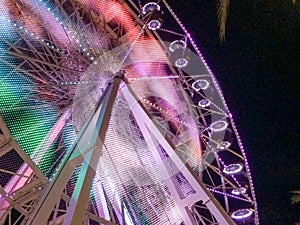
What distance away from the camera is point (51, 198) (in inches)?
290

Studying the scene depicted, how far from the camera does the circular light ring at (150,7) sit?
42.3 ft

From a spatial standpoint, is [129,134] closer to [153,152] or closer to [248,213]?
[153,152]

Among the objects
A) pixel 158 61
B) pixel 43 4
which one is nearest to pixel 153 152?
pixel 158 61

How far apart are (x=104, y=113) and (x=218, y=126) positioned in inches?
230

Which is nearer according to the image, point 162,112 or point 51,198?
point 51,198

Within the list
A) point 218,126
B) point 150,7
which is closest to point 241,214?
point 218,126

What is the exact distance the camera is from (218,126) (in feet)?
45.2

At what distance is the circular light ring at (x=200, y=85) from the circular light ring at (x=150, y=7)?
245 centimetres

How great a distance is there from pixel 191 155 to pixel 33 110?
15.6 feet

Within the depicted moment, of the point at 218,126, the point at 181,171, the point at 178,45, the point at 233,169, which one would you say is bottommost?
the point at 233,169

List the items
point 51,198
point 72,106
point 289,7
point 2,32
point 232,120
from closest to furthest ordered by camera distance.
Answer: point 51,198 → point 289,7 → point 2,32 → point 72,106 → point 232,120

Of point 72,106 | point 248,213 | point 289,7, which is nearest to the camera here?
point 289,7

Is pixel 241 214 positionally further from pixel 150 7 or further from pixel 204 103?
pixel 150 7

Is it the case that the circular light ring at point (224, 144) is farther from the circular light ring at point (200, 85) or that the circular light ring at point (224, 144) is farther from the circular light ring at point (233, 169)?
the circular light ring at point (200, 85)
